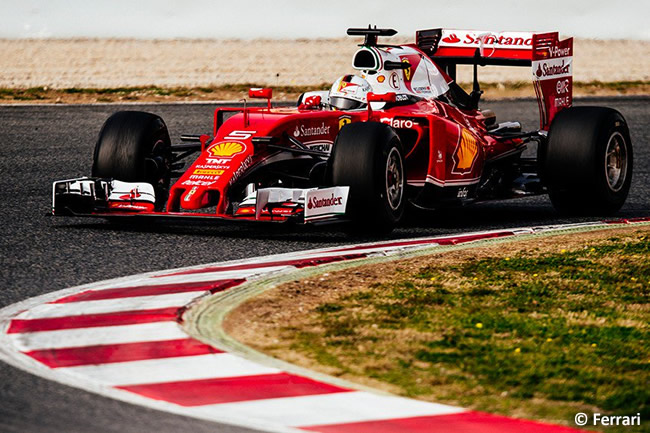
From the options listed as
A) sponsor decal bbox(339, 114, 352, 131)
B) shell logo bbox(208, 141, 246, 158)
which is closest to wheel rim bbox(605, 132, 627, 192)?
sponsor decal bbox(339, 114, 352, 131)

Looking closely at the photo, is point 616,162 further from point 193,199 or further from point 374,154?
point 193,199

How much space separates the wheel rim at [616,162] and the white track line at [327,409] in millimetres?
6275

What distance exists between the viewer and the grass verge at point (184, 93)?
84.3ft

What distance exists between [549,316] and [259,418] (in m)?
2.29

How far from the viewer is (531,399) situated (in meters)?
4.78

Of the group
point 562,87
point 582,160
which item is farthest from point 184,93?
point 582,160

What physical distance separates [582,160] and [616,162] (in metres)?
0.67

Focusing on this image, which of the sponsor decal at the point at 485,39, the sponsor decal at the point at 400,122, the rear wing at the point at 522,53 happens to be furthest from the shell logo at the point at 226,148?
the sponsor decal at the point at 485,39

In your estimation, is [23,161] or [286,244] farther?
[23,161]

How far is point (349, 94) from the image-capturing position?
34.2 ft

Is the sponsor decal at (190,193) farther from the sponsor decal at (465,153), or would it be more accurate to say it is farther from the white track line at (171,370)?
the white track line at (171,370)

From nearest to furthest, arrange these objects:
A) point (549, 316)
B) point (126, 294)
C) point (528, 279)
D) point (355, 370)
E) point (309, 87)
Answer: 1. point (355, 370)
2. point (549, 316)
3. point (126, 294)
4. point (528, 279)
5. point (309, 87)

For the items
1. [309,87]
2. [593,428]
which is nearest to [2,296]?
[593,428]

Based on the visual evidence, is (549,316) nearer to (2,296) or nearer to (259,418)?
(259,418)
